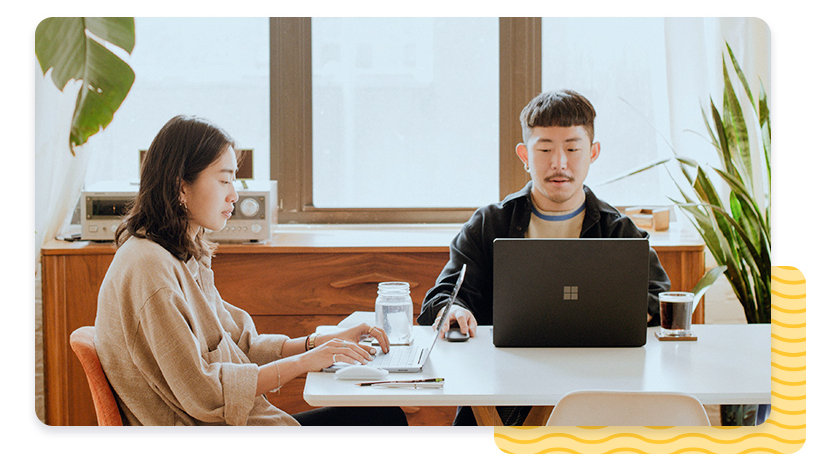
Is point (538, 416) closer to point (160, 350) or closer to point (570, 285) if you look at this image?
point (570, 285)

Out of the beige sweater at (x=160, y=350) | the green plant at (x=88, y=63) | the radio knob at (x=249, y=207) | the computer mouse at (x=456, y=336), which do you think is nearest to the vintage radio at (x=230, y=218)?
the radio knob at (x=249, y=207)

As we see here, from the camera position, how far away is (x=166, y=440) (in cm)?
172

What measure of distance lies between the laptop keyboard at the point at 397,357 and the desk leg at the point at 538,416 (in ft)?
0.94

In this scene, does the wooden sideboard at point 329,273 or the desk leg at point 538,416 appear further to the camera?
the wooden sideboard at point 329,273

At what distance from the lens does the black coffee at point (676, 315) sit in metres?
1.76

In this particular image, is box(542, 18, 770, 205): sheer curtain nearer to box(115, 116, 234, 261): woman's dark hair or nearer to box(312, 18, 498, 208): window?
box(312, 18, 498, 208): window

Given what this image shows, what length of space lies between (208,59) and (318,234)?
64cm

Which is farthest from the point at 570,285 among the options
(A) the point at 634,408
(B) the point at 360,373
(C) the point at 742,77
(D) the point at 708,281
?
(C) the point at 742,77

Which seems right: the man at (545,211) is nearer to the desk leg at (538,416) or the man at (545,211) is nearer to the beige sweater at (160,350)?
the desk leg at (538,416)

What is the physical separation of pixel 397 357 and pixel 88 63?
1.15 m

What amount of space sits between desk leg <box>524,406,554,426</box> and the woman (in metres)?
0.36

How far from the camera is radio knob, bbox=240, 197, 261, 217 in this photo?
7.95 feet

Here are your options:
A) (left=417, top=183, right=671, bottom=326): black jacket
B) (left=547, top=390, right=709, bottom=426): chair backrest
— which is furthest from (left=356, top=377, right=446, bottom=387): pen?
(left=417, top=183, right=671, bottom=326): black jacket
